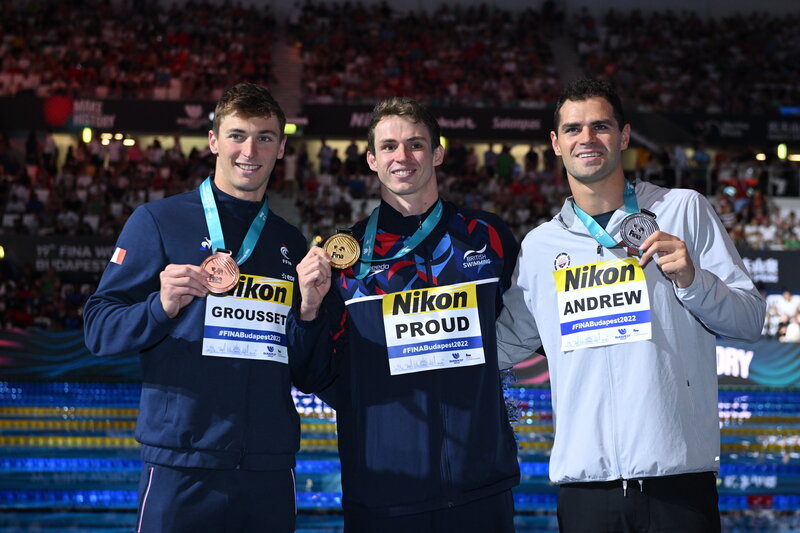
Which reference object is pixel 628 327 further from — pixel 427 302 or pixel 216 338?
pixel 216 338

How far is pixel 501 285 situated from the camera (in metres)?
3.25

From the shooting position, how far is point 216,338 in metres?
2.95

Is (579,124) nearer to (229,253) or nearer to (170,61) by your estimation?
(229,253)

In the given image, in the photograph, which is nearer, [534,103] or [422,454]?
[422,454]

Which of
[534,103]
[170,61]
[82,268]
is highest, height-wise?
[170,61]

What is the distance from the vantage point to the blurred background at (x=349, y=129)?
11.7m

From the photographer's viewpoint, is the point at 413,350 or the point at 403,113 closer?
the point at 413,350

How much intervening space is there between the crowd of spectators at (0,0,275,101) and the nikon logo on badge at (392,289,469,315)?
18.5m

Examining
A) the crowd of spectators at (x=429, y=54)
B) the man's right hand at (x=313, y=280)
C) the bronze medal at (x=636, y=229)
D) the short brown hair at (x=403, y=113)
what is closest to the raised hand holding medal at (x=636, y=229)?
the bronze medal at (x=636, y=229)

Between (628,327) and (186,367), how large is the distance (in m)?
1.49

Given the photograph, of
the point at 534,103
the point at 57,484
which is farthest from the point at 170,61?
the point at 57,484

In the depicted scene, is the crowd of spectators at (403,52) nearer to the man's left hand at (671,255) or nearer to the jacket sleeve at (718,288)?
the jacket sleeve at (718,288)

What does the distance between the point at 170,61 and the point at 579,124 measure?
67.9 feet

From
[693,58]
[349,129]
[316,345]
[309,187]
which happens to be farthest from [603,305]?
[693,58]
